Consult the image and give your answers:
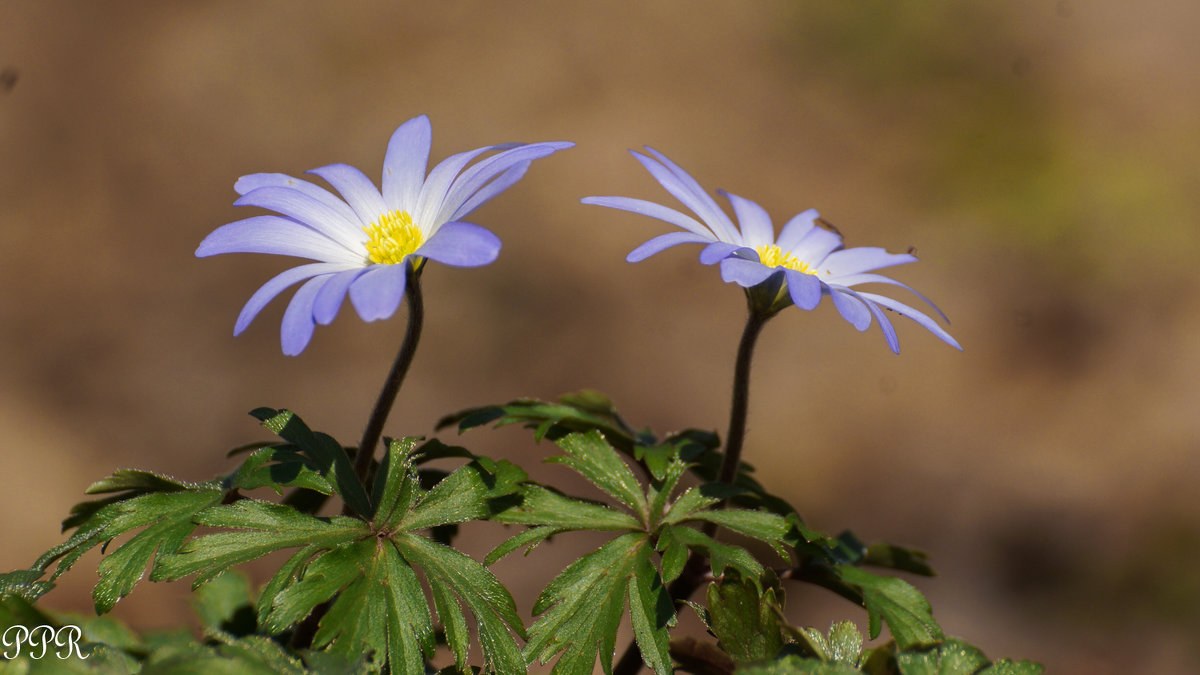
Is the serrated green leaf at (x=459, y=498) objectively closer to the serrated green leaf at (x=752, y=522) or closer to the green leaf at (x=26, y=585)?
the serrated green leaf at (x=752, y=522)

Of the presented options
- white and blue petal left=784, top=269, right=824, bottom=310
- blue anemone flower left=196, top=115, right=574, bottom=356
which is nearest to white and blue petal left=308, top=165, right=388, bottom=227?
blue anemone flower left=196, top=115, right=574, bottom=356

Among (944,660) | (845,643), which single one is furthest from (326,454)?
(944,660)

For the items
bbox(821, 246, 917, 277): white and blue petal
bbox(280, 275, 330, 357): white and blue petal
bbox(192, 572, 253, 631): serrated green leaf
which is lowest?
bbox(192, 572, 253, 631): serrated green leaf

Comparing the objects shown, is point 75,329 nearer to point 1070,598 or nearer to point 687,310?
point 687,310

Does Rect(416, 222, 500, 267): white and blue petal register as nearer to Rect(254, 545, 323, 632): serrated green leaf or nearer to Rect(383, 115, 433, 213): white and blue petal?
Rect(383, 115, 433, 213): white and blue petal

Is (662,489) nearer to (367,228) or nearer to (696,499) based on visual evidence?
(696,499)

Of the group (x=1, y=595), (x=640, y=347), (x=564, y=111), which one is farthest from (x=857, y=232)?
(x=1, y=595)
